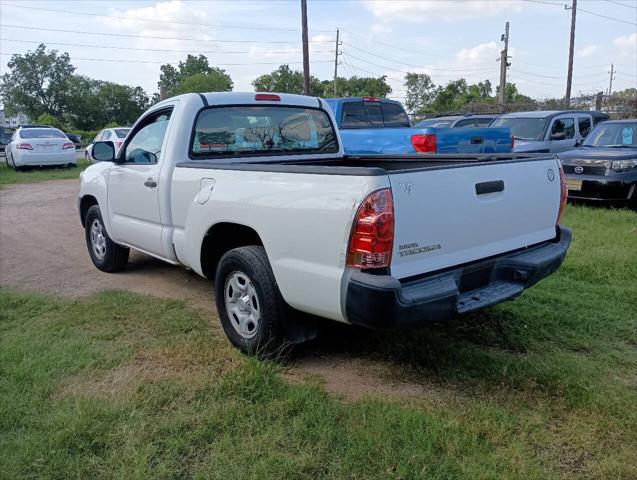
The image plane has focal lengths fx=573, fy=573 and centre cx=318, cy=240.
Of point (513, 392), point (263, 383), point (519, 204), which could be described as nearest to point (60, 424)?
point (263, 383)

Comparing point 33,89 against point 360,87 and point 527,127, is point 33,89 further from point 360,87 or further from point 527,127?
point 527,127

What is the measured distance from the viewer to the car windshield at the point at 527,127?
466 inches

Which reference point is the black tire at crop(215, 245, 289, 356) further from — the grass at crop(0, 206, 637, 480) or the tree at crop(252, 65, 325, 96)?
the tree at crop(252, 65, 325, 96)

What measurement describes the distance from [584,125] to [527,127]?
6.78ft

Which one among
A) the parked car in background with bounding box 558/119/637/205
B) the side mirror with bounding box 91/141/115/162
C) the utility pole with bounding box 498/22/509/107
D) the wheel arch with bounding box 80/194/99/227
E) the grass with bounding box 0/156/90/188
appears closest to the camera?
the side mirror with bounding box 91/141/115/162

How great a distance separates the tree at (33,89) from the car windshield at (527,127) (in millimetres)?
80506

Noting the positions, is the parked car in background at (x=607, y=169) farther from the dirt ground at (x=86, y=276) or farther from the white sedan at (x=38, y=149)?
the white sedan at (x=38, y=149)

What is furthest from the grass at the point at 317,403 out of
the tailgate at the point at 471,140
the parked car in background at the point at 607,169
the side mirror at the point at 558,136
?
the side mirror at the point at 558,136

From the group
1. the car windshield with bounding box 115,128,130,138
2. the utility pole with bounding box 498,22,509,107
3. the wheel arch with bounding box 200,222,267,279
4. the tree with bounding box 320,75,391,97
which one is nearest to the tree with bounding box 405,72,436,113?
the tree with bounding box 320,75,391,97

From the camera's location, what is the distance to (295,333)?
3824 mm

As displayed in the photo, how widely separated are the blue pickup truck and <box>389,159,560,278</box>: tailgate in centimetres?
444

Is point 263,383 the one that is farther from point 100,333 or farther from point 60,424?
point 100,333

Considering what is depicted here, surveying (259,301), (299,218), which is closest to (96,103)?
(259,301)

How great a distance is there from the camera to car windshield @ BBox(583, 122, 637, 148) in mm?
10188
